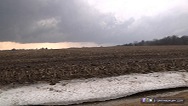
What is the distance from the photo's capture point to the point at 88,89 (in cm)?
2134

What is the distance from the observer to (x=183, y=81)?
23.4m

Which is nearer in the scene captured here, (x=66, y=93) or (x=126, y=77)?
(x=66, y=93)

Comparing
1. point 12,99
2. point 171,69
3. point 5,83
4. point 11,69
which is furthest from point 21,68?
point 171,69

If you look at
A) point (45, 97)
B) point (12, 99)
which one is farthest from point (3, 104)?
point (45, 97)

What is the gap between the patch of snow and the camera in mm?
20094

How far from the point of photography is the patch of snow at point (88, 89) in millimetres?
20094

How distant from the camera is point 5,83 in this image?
2242cm

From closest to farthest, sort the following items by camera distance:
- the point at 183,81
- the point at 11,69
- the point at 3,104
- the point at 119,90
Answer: the point at 3,104
the point at 119,90
the point at 183,81
the point at 11,69

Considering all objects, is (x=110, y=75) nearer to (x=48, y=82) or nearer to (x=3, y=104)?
(x=48, y=82)

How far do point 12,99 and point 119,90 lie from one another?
7151 millimetres

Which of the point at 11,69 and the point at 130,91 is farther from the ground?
the point at 11,69

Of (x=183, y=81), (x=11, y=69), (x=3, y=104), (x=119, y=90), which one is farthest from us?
(x=11, y=69)

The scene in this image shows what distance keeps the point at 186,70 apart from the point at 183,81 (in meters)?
2.69

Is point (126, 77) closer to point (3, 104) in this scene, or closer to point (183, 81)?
point (183, 81)
